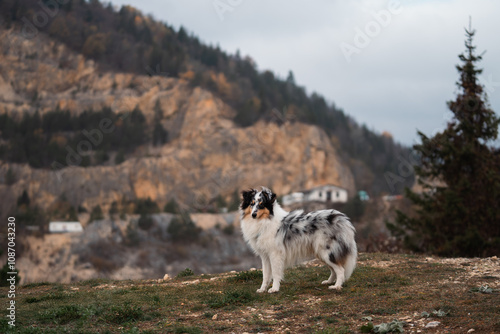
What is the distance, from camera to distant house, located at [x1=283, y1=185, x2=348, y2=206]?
94000 mm

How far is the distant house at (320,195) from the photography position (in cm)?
9400

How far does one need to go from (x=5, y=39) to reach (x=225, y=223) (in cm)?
5790

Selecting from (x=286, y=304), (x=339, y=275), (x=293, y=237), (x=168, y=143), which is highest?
(x=168, y=143)

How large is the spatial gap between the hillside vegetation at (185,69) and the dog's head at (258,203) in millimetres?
87464

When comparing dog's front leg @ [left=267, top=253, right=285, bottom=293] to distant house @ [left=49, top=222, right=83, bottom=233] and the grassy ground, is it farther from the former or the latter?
distant house @ [left=49, top=222, right=83, bottom=233]

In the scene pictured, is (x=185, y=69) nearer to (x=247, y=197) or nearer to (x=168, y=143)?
(x=168, y=143)

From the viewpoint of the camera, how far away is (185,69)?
116312 mm

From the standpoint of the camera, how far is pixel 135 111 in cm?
10744

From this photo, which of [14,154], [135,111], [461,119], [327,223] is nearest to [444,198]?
[461,119]

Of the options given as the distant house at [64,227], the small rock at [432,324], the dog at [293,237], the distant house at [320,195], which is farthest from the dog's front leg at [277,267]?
the distant house at [320,195]

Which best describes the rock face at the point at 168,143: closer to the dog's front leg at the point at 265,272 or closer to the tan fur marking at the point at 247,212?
the tan fur marking at the point at 247,212

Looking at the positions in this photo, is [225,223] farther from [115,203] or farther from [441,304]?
[441,304]

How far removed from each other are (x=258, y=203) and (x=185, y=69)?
109 meters

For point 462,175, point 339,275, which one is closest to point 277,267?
point 339,275
